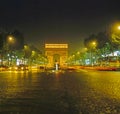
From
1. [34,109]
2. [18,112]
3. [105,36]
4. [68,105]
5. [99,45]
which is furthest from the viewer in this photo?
[99,45]

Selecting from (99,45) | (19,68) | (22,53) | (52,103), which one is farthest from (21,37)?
(52,103)

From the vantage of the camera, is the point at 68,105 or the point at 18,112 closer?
the point at 18,112

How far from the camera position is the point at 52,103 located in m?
15.7

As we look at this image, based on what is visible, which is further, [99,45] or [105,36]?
[99,45]

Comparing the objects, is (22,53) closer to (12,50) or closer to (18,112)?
(12,50)

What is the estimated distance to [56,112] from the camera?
1309cm

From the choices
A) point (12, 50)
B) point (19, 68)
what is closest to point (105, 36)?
point (12, 50)

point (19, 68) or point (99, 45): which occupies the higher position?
point (99, 45)

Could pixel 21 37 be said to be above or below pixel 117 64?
above

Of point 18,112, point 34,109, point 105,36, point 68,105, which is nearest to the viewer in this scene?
point 18,112

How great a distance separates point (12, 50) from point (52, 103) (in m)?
123

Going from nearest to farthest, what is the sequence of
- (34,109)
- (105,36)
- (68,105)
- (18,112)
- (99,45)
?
(18,112) < (34,109) < (68,105) < (105,36) < (99,45)

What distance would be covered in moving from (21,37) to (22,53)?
6486mm

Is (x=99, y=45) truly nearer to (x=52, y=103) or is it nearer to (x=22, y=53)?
(x=22, y=53)
